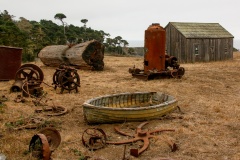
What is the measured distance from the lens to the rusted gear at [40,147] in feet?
17.2

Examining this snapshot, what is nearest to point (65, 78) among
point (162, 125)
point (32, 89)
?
point (32, 89)

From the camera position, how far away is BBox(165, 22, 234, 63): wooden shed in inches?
1025

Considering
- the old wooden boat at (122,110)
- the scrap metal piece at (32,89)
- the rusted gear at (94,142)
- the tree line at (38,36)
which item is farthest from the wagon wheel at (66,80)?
the tree line at (38,36)

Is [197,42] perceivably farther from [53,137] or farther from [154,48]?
[53,137]

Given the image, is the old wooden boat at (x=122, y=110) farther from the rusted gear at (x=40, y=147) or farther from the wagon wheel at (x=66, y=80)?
the wagon wheel at (x=66, y=80)

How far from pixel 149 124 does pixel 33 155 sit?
10.6 feet

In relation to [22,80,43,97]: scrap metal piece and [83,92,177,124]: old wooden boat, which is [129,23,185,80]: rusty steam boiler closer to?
[22,80,43,97]: scrap metal piece

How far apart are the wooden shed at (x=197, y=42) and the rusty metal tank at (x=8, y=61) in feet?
51.0

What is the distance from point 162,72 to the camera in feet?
50.1

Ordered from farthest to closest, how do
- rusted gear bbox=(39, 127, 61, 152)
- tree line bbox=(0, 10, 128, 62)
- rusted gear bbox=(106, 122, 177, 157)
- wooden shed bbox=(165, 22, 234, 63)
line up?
wooden shed bbox=(165, 22, 234, 63) → tree line bbox=(0, 10, 128, 62) → rusted gear bbox=(39, 127, 61, 152) → rusted gear bbox=(106, 122, 177, 157)

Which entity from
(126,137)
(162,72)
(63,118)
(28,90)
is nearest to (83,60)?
(162,72)

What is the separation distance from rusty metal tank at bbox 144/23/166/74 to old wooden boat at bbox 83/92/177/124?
19.8ft

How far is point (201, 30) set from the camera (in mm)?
27109

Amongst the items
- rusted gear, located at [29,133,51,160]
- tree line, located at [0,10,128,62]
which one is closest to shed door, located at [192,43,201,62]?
tree line, located at [0,10,128,62]
